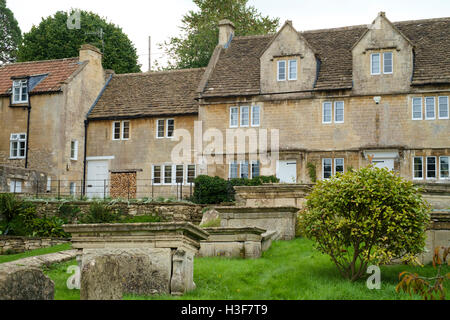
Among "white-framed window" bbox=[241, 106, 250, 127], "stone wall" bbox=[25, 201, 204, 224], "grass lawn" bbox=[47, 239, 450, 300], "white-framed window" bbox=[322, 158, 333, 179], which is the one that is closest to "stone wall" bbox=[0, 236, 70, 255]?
"stone wall" bbox=[25, 201, 204, 224]

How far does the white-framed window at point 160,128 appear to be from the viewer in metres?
40.4

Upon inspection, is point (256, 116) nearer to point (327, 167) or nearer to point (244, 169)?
point (244, 169)

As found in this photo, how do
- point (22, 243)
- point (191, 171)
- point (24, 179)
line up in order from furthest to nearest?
1. point (191, 171)
2. point (24, 179)
3. point (22, 243)

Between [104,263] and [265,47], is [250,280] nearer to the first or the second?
[104,263]

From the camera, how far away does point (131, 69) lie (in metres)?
54.5

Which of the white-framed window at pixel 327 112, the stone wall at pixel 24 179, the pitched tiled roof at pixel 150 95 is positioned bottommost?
the stone wall at pixel 24 179

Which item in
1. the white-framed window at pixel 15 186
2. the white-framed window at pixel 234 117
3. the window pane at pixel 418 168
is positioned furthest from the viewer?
the white-framed window at pixel 234 117

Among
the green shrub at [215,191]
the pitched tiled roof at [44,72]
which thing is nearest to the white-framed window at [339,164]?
the green shrub at [215,191]

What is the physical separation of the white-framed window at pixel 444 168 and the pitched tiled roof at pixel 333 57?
407 centimetres

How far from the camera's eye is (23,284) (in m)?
8.25

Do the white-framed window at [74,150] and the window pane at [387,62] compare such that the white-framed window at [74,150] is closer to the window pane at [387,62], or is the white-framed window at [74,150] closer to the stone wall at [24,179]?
the stone wall at [24,179]

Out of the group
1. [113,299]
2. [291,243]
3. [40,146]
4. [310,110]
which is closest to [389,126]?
[310,110]

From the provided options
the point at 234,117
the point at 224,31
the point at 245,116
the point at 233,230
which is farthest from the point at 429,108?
the point at 233,230

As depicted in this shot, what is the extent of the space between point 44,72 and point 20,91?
6.78 ft
